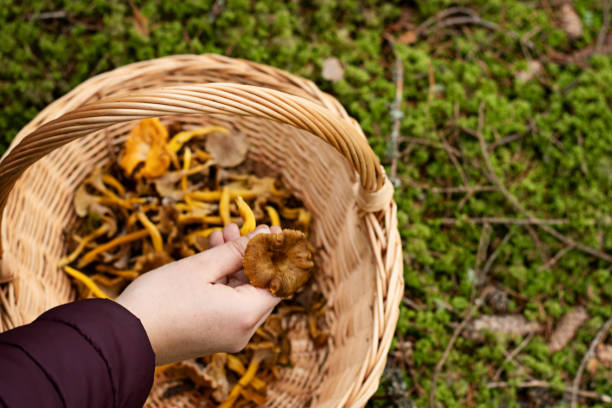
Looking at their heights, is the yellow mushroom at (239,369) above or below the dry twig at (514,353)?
above

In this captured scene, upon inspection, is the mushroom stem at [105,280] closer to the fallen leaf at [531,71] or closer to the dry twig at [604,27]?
the fallen leaf at [531,71]

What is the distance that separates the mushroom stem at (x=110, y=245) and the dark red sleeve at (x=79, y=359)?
2.69 feet

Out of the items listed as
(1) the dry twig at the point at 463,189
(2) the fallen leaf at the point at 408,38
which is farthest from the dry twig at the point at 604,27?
(1) the dry twig at the point at 463,189

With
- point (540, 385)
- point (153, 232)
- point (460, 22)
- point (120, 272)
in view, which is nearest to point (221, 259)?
point (153, 232)

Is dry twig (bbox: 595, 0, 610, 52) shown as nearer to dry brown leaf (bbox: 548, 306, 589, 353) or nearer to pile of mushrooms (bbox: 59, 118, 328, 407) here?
dry brown leaf (bbox: 548, 306, 589, 353)

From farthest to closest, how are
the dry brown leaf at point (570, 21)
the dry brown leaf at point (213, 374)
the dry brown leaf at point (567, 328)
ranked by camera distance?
the dry brown leaf at point (570, 21)
the dry brown leaf at point (567, 328)
the dry brown leaf at point (213, 374)

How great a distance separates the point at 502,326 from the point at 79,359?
212 centimetres

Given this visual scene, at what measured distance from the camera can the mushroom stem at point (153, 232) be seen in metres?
2.18

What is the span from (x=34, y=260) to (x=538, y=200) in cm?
253

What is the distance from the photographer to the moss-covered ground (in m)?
2.64

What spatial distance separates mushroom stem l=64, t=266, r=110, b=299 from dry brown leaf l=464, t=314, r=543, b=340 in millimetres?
1752

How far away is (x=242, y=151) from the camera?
245cm

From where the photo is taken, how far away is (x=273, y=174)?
2592 millimetres

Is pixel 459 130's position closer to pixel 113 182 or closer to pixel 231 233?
pixel 231 233
